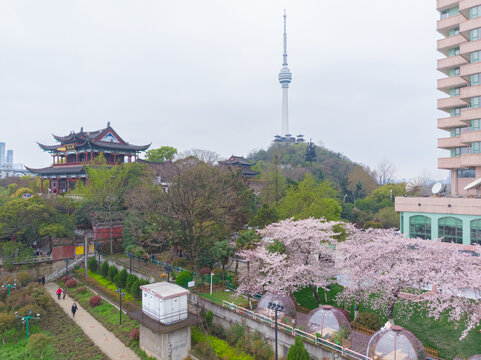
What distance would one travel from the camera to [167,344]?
17.6 m

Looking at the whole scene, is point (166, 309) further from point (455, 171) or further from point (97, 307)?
point (455, 171)

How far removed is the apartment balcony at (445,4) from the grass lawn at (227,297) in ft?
123

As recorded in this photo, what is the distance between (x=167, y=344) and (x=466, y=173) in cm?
3415

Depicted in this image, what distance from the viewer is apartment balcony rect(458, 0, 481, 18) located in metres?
30.8

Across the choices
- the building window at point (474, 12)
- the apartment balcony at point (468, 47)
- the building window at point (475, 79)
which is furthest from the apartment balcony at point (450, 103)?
the building window at point (474, 12)

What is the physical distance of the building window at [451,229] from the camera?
91.6 ft

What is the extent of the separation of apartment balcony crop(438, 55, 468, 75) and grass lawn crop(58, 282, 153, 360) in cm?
3995

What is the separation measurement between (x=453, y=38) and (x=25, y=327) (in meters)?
47.7

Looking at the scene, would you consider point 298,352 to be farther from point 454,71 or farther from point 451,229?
point 454,71

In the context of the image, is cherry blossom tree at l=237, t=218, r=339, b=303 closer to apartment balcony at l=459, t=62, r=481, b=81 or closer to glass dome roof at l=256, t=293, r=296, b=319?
glass dome roof at l=256, t=293, r=296, b=319

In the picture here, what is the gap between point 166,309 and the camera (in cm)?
1812

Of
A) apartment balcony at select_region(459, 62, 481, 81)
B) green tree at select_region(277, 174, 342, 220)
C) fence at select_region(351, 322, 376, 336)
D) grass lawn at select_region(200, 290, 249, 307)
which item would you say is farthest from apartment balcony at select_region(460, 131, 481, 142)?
grass lawn at select_region(200, 290, 249, 307)

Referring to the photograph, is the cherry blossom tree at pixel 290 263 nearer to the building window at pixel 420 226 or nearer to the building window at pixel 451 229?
the building window at pixel 420 226

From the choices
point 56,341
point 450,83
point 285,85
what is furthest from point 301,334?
point 285,85
